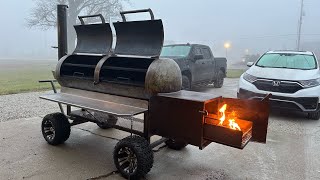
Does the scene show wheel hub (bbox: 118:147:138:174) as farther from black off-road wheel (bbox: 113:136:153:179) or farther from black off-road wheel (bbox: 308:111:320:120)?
black off-road wheel (bbox: 308:111:320:120)

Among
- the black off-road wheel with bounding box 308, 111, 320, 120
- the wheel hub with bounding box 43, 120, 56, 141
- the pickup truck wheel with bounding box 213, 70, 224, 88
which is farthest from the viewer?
the pickup truck wheel with bounding box 213, 70, 224, 88

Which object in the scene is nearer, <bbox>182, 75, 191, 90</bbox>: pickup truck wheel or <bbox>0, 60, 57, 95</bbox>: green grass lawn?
<bbox>182, 75, 191, 90</bbox>: pickup truck wheel

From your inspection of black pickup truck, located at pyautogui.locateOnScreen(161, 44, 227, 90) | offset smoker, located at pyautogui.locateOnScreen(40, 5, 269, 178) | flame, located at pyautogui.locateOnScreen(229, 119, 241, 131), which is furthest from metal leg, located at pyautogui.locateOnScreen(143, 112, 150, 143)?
black pickup truck, located at pyautogui.locateOnScreen(161, 44, 227, 90)

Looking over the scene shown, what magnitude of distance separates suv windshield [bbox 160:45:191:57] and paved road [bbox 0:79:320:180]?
16.9 feet

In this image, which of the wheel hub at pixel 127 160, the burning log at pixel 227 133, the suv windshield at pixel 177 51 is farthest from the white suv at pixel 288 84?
the wheel hub at pixel 127 160

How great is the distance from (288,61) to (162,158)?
5.57 meters

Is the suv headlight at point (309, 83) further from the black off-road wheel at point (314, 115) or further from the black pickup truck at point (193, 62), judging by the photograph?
the black pickup truck at point (193, 62)

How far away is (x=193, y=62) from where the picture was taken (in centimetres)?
1066

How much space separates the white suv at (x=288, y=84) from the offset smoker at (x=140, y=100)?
11.6ft

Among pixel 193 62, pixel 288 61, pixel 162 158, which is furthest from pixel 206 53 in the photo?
pixel 162 158

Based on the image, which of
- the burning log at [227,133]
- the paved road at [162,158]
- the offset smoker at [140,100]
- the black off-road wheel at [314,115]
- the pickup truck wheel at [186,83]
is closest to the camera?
the burning log at [227,133]

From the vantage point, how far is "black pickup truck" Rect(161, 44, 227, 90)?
33.9 ft

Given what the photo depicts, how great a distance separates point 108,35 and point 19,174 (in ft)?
8.46

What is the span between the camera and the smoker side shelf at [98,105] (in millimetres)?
3869
